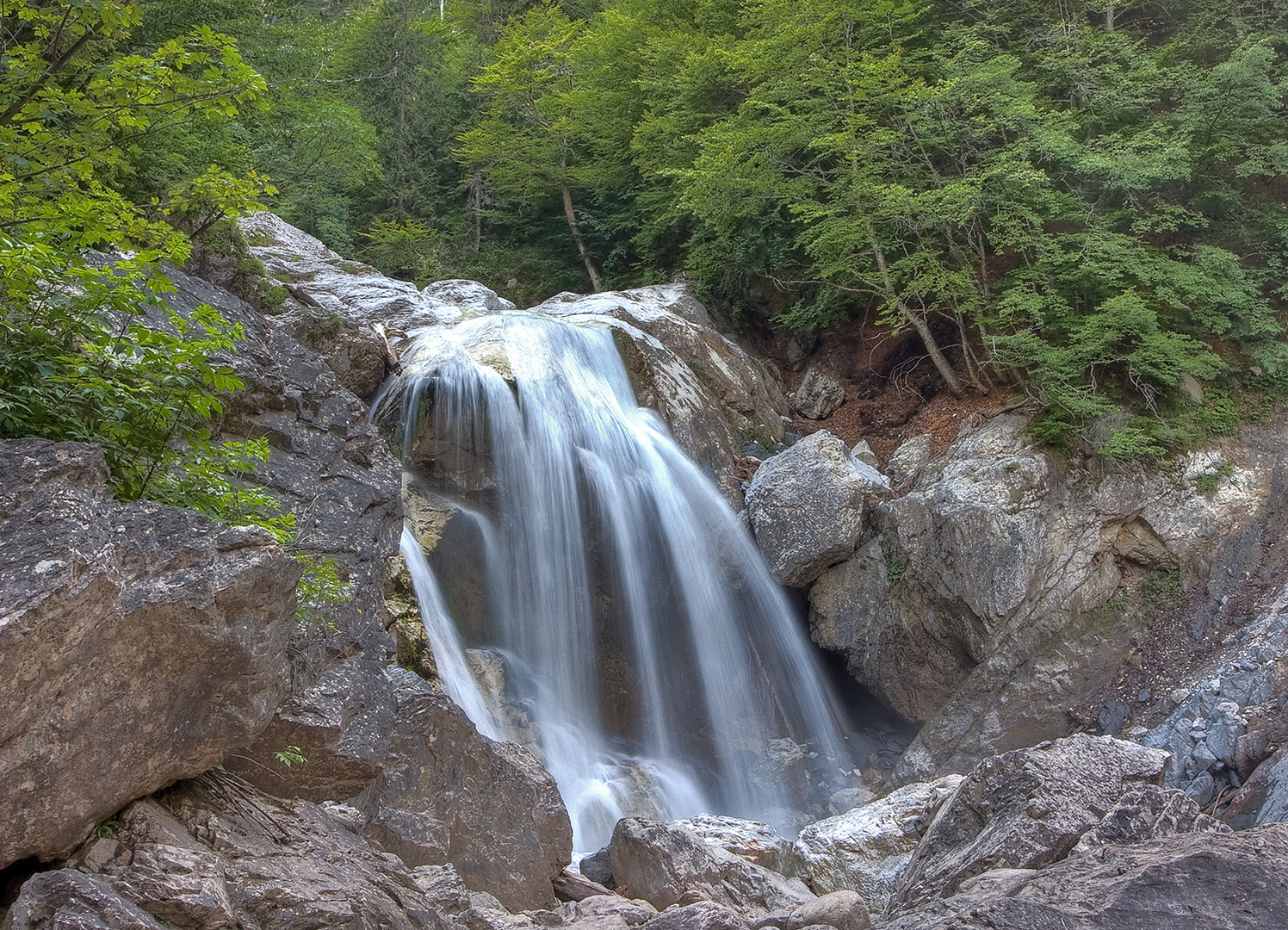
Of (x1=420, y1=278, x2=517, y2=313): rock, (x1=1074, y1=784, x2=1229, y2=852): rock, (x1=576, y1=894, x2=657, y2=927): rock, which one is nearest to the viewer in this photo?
(x1=1074, y1=784, x2=1229, y2=852): rock

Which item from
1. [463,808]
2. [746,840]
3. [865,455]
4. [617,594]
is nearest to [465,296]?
[617,594]

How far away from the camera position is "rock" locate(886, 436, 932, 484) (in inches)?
505

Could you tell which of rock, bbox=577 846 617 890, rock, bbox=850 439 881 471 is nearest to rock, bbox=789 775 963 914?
rock, bbox=577 846 617 890

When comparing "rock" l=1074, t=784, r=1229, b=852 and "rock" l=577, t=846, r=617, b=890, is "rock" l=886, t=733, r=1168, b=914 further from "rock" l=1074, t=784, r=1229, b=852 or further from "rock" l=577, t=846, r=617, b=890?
"rock" l=577, t=846, r=617, b=890

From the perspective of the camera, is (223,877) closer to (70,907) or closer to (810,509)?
(70,907)

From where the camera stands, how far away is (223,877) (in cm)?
302

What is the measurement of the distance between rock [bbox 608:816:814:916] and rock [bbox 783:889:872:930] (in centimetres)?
148

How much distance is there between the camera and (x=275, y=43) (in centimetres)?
1245

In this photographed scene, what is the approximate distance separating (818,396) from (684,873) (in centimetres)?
1137

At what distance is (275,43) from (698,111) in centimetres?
804

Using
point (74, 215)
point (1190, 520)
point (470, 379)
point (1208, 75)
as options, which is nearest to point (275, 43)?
point (470, 379)

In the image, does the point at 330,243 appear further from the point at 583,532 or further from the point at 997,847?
the point at 997,847

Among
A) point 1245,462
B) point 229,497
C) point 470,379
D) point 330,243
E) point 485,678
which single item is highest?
point 330,243

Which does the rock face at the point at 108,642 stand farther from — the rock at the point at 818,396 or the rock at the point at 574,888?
the rock at the point at 818,396
